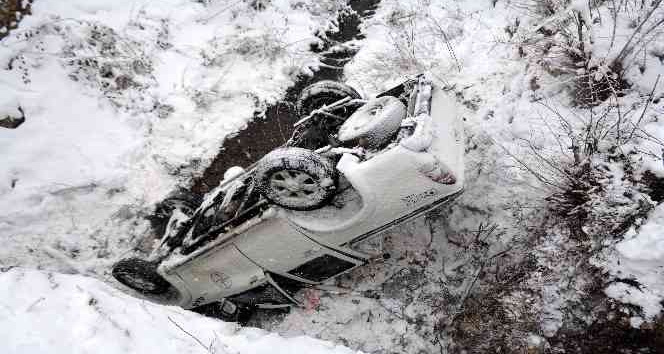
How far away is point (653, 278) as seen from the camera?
3031 millimetres

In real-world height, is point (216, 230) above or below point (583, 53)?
below

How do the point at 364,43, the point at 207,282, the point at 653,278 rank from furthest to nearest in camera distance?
the point at 364,43
the point at 207,282
the point at 653,278

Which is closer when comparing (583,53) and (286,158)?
(286,158)

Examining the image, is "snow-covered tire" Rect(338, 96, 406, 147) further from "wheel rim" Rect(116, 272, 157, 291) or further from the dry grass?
the dry grass

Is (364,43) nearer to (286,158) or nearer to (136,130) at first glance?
(136,130)

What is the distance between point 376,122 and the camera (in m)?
3.50

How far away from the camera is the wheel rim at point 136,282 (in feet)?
14.8

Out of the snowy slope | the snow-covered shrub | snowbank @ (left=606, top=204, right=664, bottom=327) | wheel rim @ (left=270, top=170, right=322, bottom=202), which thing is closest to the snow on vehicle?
wheel rim @ (left=270, top=170, right=322, bottom=202)

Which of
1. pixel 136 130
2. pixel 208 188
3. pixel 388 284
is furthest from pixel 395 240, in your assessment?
pixel 136 130

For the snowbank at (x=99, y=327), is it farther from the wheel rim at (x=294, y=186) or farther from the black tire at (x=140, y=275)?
the wheel rim at (x=294, y=186)

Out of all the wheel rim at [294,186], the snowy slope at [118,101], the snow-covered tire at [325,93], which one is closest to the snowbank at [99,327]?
the wheel rim at [294,186]

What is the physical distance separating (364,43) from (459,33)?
1.53 meters

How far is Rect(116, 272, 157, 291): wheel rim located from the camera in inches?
178

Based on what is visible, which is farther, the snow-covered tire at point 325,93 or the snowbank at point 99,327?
the snow-covered tire at point 325,93
